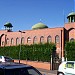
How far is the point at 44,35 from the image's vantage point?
6888cm

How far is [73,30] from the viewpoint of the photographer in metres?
64.9

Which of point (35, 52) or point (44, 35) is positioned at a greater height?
point (44, 35)

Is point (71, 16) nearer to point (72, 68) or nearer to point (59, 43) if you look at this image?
point (59, 43)

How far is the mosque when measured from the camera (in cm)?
6412

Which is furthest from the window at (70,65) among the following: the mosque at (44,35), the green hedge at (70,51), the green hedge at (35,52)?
the mosque at (44,35)

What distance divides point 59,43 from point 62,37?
166 centimetres

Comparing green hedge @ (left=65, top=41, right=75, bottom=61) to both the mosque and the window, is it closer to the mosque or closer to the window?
the window

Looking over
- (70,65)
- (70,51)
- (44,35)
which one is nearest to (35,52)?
(70,51)

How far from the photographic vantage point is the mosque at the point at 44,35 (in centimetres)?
6412

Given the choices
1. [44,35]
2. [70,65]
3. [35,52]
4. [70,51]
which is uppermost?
[44,35]

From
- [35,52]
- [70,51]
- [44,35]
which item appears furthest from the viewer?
[44,35]

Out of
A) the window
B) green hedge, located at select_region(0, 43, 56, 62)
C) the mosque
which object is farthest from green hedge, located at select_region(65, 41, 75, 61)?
the mosque

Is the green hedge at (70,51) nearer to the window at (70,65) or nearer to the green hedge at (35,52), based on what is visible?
the green hedge at (35,52)

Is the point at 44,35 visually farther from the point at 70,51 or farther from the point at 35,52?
the point at 70,51
